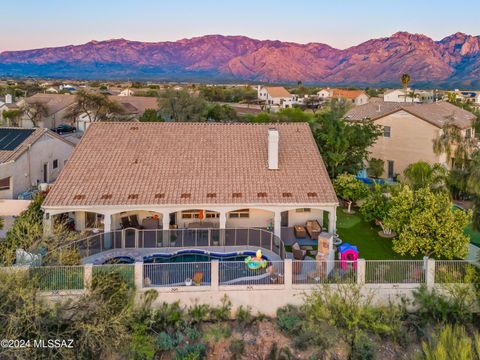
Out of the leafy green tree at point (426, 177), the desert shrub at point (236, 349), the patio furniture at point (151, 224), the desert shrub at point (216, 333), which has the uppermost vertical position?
the leafy green tree at point (426, 177)

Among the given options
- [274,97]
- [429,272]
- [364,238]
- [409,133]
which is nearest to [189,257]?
[364,238]

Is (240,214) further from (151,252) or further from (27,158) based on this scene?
(27,158)

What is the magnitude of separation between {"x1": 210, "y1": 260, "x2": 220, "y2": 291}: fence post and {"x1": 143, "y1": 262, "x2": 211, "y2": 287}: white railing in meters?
0.25

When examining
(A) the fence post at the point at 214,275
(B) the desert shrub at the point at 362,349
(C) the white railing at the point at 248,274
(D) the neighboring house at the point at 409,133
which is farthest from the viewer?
(D) the neighboring house at the point at 409,133

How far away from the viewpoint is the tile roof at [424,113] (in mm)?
37188

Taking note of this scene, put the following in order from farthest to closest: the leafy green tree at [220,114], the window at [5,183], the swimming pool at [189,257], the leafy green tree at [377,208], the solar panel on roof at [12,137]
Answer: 1. the leafy green tree at [220,114]
2. the solar panel on roof at [12,137]
3. the window at [5,183]
4. the leafy green tree at [377,208]
5. the swimming pool at [189,257]

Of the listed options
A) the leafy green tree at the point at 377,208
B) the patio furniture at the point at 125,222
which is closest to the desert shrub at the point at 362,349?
the leafy green tree at the point at 377,208

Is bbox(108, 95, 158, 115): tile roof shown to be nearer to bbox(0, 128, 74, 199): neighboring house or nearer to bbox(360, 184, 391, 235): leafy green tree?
bbox(0, 128, 74, 199): neighboring house

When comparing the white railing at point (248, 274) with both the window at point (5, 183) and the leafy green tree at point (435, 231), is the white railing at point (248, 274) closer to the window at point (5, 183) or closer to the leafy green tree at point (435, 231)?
the leafy green tree at point (435, 231)

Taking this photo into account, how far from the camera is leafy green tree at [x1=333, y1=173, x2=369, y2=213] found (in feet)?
92.2

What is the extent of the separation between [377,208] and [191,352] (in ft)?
44.2

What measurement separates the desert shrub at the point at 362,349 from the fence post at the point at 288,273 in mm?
3212

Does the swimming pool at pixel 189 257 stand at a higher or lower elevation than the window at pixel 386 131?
lower

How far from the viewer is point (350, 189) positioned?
92.6ft
